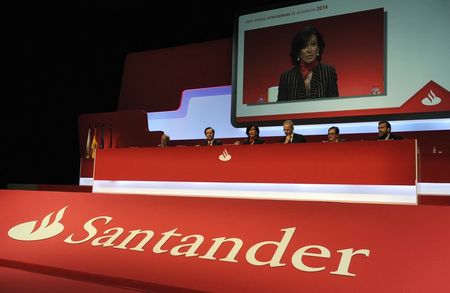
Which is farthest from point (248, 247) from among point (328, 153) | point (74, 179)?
point (74, 179)

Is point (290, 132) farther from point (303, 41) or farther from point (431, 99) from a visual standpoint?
point (303, 41)

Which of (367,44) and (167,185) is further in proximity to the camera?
(367,44)

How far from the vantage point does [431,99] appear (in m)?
4.21

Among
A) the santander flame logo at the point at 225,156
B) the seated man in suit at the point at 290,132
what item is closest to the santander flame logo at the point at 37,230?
the santander flame logo at the point at 225,156

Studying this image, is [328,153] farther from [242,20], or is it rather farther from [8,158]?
[8,158]

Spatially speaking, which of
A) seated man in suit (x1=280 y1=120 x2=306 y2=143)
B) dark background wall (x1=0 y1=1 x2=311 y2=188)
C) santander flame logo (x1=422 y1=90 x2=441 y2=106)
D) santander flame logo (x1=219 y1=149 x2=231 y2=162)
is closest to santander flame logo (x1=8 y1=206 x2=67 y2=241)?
santander flame logo (x1=219 y1=149 x2=231 y2=162)

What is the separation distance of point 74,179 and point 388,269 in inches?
225

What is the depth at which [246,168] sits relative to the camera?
315 centimetres

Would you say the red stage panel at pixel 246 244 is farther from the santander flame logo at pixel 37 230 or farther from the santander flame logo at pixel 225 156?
the santander flame logo at pixel 225 156

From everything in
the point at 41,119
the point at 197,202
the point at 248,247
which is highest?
the point at 41,119

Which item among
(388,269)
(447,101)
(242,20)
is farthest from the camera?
(242,20)

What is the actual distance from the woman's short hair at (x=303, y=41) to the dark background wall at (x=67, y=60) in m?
0.54

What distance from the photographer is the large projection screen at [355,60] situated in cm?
425

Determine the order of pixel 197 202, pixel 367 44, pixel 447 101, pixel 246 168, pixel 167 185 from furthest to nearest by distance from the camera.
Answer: pixel 367 44 < pixel 447 101 < pixel 167 185 < pixel 246 168 < pixel 197 202
